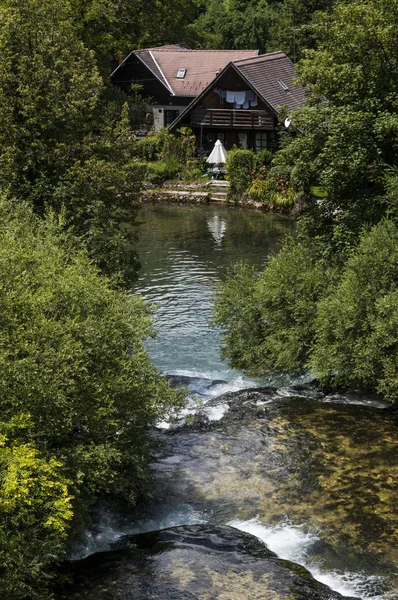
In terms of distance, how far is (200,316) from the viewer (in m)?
31.7

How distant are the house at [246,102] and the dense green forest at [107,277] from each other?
28.6 m

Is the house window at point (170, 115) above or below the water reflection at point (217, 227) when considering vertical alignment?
above

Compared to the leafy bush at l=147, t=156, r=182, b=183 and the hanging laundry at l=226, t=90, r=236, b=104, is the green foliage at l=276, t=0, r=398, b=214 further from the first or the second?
the hanging laundry at l=226, t=90, r=236, b=104

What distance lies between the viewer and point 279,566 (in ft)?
49.4

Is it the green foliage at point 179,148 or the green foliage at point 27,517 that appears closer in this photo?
the green foliage at point 27,517

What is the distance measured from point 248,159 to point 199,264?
683 inches

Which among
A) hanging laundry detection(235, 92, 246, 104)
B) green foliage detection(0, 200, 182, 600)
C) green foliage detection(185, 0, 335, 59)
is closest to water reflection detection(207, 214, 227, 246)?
hanging laundry detection(235, 92, 246, 104)

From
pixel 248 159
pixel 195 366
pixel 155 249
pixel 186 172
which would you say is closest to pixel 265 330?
pixel 195 366

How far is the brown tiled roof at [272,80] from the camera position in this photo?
57.4 m

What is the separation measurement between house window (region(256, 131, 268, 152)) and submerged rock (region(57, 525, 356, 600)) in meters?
47.2

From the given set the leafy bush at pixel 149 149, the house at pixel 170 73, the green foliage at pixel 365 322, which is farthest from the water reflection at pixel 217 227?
the house at pixel 170 73

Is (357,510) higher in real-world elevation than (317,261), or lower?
lower

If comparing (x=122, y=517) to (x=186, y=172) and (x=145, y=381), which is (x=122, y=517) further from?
(x=186, y=172)

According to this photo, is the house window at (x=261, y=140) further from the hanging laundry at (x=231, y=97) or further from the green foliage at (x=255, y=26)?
the green foliage at (x=255, y=26)
